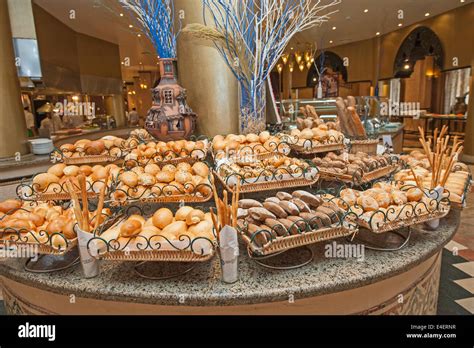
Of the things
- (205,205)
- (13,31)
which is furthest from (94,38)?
(205,205)

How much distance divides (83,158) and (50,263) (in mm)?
834

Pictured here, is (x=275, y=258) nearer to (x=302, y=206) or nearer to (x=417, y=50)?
(x=302, y=206)

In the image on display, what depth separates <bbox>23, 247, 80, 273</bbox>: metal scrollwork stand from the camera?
1.44 metres

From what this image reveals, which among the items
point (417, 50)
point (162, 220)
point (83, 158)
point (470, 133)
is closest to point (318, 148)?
point (162, 220)

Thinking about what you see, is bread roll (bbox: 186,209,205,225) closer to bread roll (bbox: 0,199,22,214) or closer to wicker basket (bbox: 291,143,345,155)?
bread roll (bbox: 0,199,22,214)

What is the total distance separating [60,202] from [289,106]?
3.48 m

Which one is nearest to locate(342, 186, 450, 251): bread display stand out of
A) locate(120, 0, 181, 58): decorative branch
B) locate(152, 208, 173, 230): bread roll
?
locate(152, 208, 173, 230): bread roll

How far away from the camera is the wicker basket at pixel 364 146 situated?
2.56 m

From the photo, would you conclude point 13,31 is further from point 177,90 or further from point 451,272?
point 451,272

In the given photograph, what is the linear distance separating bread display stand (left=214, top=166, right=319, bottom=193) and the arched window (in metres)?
9.82

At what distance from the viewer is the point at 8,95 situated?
4.15 metres

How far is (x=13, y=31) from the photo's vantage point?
160 inches

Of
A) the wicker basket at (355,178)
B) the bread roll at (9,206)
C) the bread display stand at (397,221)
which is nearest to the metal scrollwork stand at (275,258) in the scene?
the bread display stand at (397,221)
